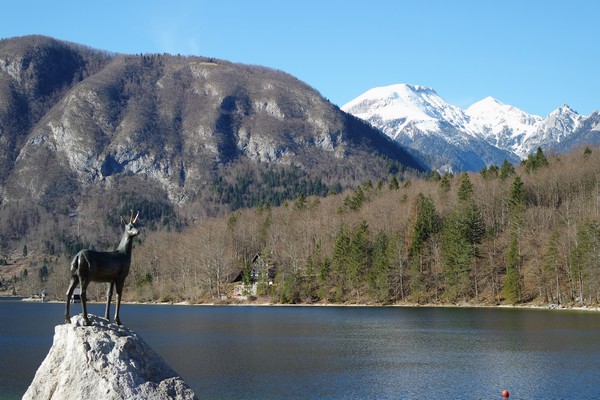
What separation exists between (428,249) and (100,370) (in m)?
109

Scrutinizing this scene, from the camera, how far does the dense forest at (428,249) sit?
363 ft

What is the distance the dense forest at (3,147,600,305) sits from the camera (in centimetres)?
11050

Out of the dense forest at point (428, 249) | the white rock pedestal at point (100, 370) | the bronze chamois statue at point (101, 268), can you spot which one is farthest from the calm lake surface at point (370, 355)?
the dense forest at point (428, 249)

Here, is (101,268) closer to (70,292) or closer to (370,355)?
(70,292)

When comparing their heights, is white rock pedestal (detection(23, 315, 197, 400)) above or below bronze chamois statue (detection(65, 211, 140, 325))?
below

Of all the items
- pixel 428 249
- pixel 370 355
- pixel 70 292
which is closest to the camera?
pixel 70 292

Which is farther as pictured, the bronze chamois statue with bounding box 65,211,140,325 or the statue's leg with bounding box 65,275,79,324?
the bronze chamois statue with bounding box 65,211,140,325

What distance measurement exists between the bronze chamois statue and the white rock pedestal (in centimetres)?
79

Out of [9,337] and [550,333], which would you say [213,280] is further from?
[550,333]

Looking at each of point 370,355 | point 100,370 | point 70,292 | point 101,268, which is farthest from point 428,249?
point 100,370

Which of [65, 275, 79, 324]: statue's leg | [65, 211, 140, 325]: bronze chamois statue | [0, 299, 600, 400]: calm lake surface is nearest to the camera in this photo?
[65, 275, 79, 324]: statue's leg

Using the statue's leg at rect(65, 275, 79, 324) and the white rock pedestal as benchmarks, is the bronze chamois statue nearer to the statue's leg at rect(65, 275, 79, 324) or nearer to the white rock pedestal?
the statue's leg at rect(65, 275, 79, 324)

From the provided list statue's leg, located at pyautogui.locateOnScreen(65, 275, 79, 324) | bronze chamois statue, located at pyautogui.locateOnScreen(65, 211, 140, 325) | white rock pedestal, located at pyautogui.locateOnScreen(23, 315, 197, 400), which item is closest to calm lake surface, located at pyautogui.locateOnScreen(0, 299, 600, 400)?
bronze chamois statue, located at pyautogui.locateOnScreen(65, 211, 140, 325)

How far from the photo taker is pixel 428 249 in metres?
129
